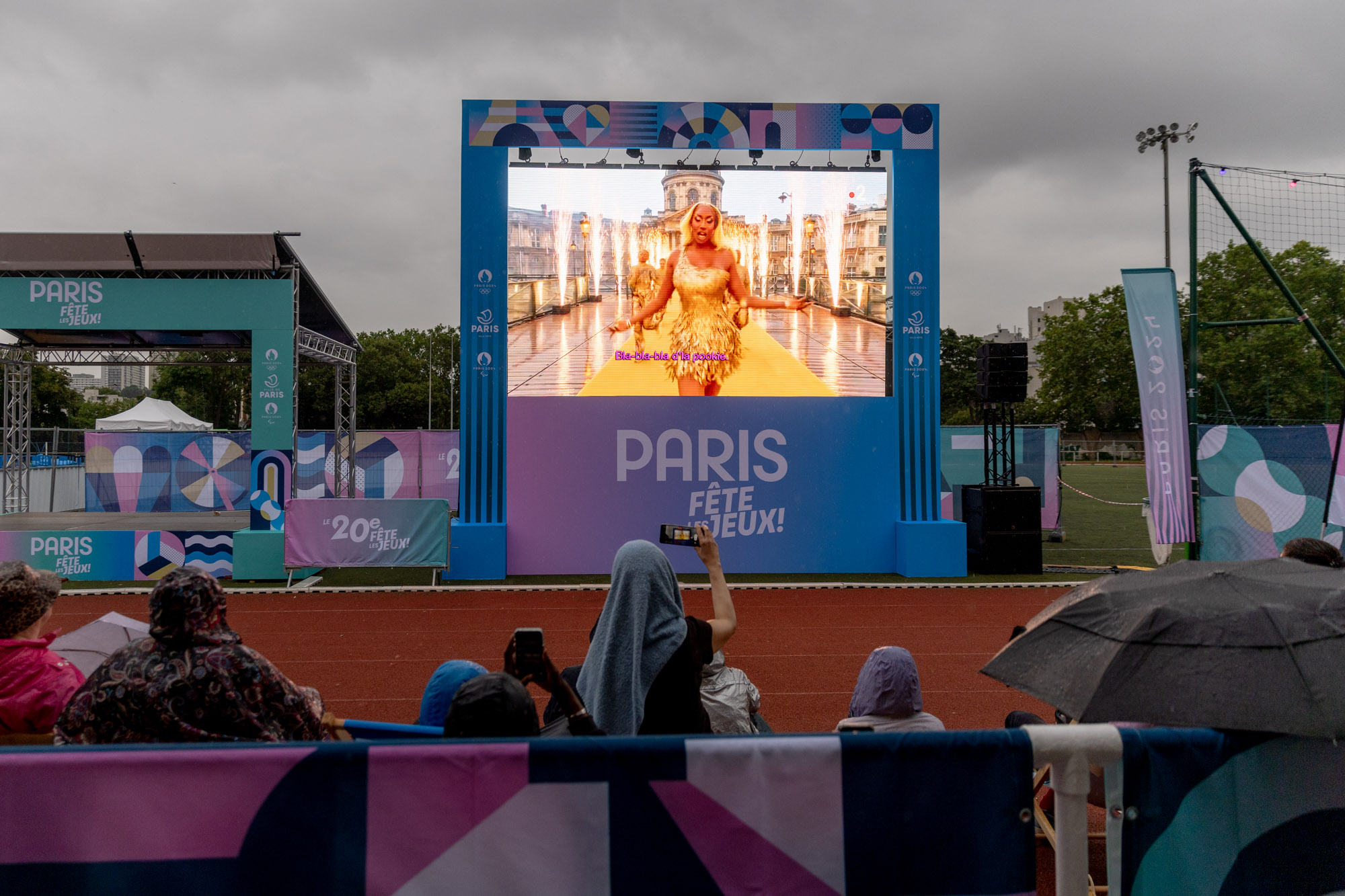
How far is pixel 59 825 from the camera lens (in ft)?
6.75

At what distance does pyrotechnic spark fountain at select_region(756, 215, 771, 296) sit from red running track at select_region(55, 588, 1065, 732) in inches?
182

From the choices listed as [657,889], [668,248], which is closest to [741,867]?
[657,889]

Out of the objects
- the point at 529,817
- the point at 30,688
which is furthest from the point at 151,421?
the point at 529,817

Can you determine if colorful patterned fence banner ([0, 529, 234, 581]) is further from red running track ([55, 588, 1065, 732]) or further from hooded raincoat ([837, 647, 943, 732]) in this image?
hooded raincoat ([837, 647, 943, 732])

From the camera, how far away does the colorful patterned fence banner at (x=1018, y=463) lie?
56.4ft

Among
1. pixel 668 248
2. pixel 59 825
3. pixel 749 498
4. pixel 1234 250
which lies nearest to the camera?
pixel 59 825

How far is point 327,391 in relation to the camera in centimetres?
5791

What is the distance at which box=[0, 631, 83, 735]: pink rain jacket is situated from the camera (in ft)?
9.94

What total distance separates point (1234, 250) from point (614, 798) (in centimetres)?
4525

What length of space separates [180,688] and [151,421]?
27885 mm

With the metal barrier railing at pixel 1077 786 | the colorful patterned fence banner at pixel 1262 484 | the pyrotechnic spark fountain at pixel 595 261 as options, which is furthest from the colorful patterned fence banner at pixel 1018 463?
the metal barrier railing at pixel 1077 786

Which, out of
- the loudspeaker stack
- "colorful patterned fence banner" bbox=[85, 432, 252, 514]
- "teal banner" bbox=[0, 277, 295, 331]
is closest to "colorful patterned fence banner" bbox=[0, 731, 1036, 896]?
"teal banner" bbox=[0, 277, 295, 331]

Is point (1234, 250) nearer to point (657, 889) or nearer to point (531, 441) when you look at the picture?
point (531, 441)

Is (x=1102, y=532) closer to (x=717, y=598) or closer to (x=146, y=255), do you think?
(x=717, y=598)
